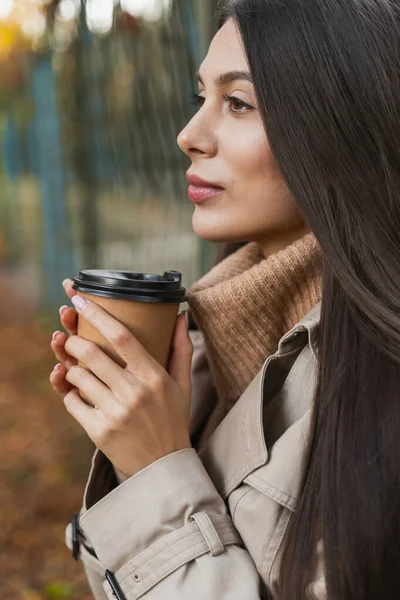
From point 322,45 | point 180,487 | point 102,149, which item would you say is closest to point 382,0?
point 322,45

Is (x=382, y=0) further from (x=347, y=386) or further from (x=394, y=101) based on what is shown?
(x=347, y=386)

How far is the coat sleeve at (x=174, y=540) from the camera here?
5.04 feet

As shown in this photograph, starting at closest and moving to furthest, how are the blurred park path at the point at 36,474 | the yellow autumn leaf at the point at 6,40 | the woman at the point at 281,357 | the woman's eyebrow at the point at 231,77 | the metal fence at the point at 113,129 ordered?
the woman at the point at 281,357, the woman's eyebrow at the point at 231,77, the metal fence at the point at 113,129, the blurred park path at the point at 36,474, the yellow autumn leaf at the point at 6,40

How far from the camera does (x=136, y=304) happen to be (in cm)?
166

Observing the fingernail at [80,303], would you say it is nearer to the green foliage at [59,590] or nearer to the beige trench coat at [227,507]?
the beige trench coat at [227,507]

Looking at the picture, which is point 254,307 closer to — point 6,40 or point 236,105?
point 236,105

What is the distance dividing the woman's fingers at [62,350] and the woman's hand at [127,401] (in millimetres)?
116

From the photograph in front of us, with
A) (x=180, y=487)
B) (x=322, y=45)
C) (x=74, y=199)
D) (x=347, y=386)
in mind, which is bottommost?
(x=180, y=487)

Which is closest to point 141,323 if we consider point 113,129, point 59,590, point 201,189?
point 201,189

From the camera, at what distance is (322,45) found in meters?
1.65

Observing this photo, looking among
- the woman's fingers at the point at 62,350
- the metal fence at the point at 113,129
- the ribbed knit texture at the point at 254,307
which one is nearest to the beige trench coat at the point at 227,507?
the ribbed knit texture at the point at 254,307

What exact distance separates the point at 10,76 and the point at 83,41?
2836 millimetres

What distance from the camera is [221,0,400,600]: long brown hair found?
1455 mm

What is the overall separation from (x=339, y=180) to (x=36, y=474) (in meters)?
3.89
